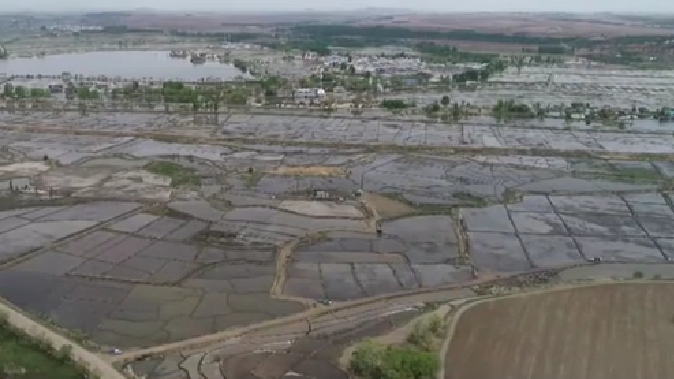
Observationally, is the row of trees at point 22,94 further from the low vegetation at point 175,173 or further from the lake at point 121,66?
the low vegetation at point 175,173

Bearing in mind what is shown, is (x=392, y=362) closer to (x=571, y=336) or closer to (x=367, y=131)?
(x=571, y=336)

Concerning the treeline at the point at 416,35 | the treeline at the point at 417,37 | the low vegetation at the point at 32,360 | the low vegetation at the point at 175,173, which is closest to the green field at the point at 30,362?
the low vegetation at the point at 32,360

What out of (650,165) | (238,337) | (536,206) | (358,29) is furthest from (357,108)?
(358,29)

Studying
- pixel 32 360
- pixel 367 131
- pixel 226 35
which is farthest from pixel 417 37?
pixel 32 360

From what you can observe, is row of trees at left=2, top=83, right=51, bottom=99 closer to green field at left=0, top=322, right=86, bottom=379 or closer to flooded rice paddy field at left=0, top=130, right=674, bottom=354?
flooded rice paddy field at left=0, top=130, right=674, bottom=354

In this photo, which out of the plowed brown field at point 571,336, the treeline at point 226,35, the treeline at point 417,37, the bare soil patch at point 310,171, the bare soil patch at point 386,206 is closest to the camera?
the plowed brown field at point 571,336

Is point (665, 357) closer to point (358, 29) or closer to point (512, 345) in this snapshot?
point (512, 345)
